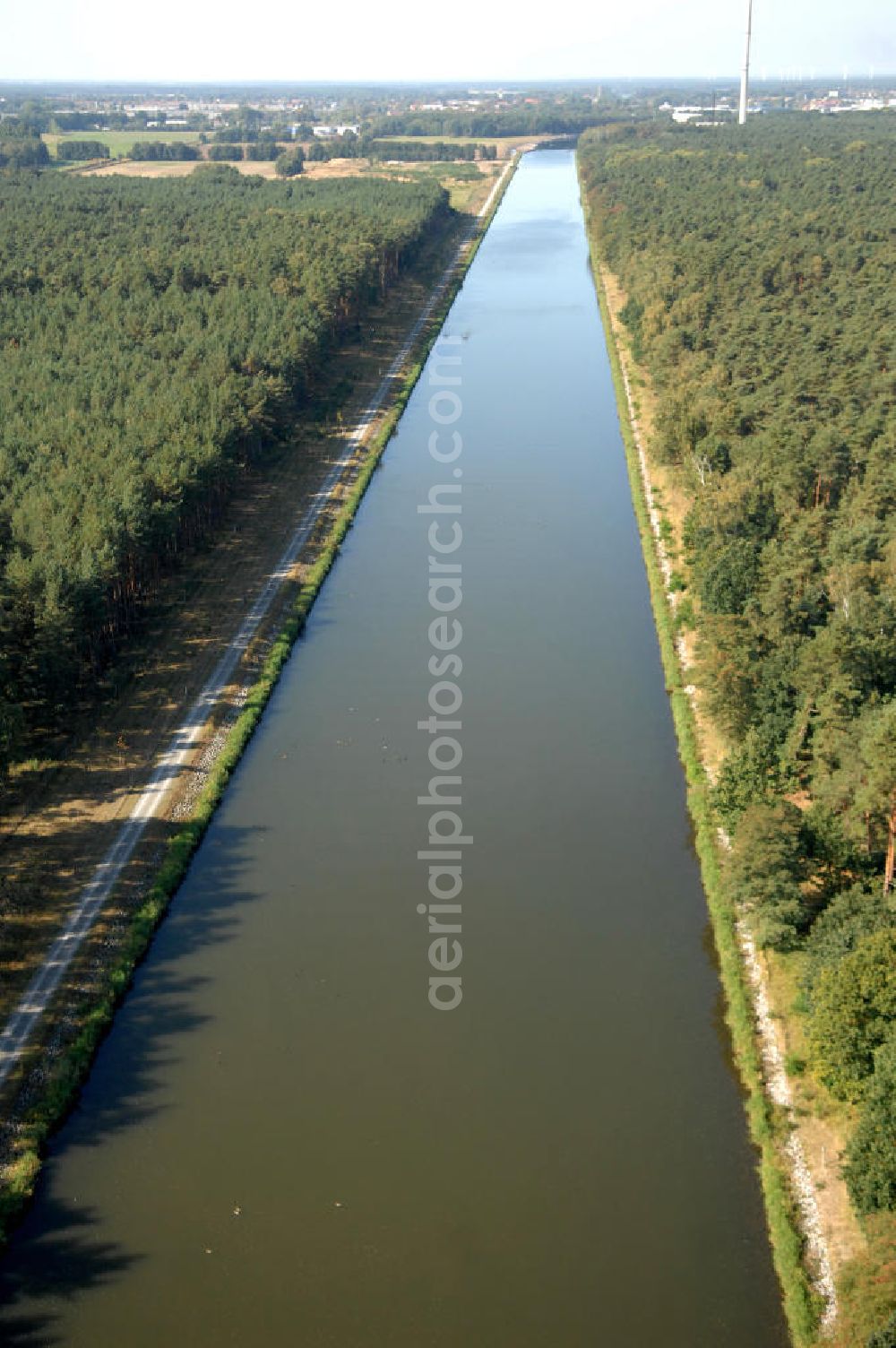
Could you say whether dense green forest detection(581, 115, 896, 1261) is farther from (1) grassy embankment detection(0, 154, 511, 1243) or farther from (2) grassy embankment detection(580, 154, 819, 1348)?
(1) grassy embankment detection(0, 154, 511, 1243)

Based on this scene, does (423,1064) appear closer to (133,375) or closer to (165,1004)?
(165,1004)

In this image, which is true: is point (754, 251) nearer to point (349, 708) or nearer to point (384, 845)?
point (349, 708)

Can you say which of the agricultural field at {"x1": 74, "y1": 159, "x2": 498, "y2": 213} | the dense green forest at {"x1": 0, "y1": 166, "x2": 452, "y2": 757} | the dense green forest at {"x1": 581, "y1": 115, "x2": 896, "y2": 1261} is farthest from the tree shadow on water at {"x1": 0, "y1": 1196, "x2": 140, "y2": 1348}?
the agricultural field at {"x1": 74, "y1": 159, "x2": 498, "y2": 213}

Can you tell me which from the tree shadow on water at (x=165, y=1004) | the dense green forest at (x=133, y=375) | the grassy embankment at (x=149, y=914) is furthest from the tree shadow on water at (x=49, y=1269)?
the dense green forest at (x=133, y=375)

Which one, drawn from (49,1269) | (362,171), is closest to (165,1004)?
(49,1269)

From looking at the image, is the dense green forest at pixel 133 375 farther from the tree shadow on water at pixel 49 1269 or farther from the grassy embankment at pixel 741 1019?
the grassy embankment at pixel 741 1019

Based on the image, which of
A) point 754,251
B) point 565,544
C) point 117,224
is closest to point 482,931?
point 565,544
